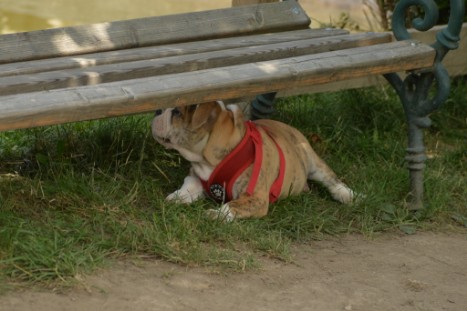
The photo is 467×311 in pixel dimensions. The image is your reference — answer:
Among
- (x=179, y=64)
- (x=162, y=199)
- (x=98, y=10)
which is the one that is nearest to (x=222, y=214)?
(x=162, y=199)

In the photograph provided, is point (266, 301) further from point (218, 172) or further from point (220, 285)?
point (218, 172)

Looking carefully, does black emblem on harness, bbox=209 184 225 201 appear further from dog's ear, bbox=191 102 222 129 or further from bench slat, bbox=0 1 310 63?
bench slat, bbox=0 1 310 63

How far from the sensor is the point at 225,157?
4.84 m

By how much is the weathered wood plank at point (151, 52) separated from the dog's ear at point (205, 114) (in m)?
0.30

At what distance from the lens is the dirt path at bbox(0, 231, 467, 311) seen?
382 cm

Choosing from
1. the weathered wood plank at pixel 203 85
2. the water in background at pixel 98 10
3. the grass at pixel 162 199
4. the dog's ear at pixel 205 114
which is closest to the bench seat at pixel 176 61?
the weathered wood plank at pixel 203 85

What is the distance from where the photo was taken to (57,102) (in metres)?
3.70

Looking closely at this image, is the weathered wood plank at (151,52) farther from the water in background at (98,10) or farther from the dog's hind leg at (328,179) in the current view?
the water in background at (98,10)

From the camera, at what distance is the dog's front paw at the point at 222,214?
4637mm

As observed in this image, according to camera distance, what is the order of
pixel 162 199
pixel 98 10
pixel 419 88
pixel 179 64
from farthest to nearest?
1. pixel 98 10
2. pixel 419 88
3. pixel 162 199
4. pixel 179 64

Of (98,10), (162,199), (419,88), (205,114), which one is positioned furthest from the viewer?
(98,10)

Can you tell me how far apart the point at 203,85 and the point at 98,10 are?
20.3ft

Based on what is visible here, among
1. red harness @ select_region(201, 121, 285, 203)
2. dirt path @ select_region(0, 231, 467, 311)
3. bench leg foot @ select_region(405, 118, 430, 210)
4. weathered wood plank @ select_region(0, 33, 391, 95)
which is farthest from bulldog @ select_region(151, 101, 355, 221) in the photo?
bench leg foot @ select_region(405, 118, 430, 210)

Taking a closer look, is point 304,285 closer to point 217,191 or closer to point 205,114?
point 217,191
